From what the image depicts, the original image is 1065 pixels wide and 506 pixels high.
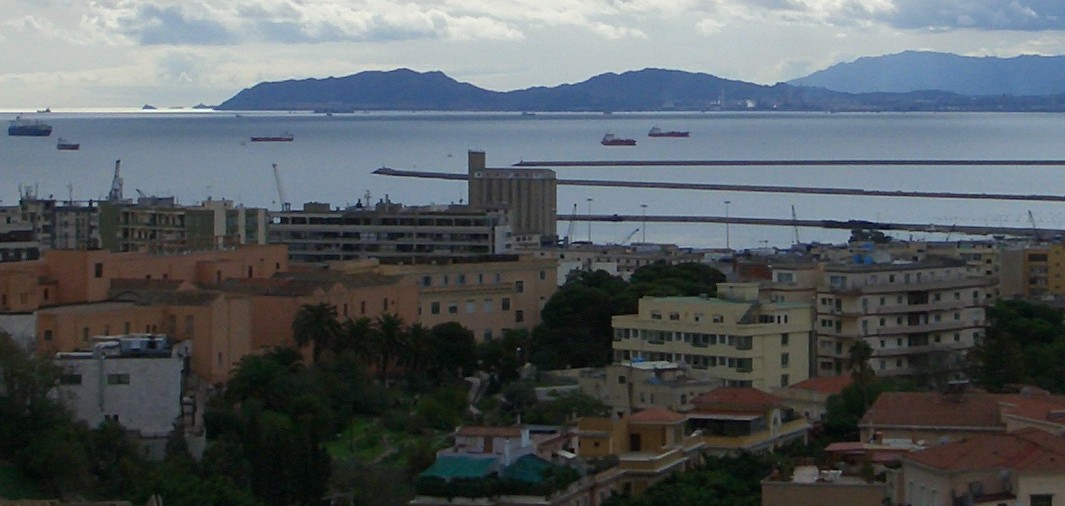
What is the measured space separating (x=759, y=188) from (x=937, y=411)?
312ft

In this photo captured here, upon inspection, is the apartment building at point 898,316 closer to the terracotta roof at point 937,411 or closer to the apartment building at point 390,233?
the terracotta roof at point 937,411

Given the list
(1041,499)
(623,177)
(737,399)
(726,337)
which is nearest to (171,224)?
(726,337)

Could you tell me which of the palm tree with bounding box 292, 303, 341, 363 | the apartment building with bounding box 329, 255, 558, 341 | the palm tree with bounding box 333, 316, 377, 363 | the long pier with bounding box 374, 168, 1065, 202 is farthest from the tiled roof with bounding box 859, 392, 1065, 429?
the long pier with bounding box 374, 168, 1065, 202

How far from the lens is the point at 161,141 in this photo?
651 feet

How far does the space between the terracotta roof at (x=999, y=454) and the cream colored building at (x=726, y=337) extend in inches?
501

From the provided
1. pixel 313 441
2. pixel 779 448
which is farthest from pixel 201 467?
pixel 779 448

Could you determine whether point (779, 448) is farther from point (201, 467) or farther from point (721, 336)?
point (721, 336)

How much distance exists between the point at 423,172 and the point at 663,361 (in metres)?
106

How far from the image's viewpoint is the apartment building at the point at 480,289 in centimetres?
3494

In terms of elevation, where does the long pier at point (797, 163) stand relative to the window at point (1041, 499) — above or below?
above

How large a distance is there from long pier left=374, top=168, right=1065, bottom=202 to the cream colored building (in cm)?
7492

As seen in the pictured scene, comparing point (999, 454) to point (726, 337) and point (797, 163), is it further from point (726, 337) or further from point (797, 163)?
point (797, 163)

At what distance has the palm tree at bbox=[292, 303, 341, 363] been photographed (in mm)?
29234

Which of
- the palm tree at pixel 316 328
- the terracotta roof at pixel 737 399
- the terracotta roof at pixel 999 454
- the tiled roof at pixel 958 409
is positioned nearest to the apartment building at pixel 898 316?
the palm tree at pixel 316 328
